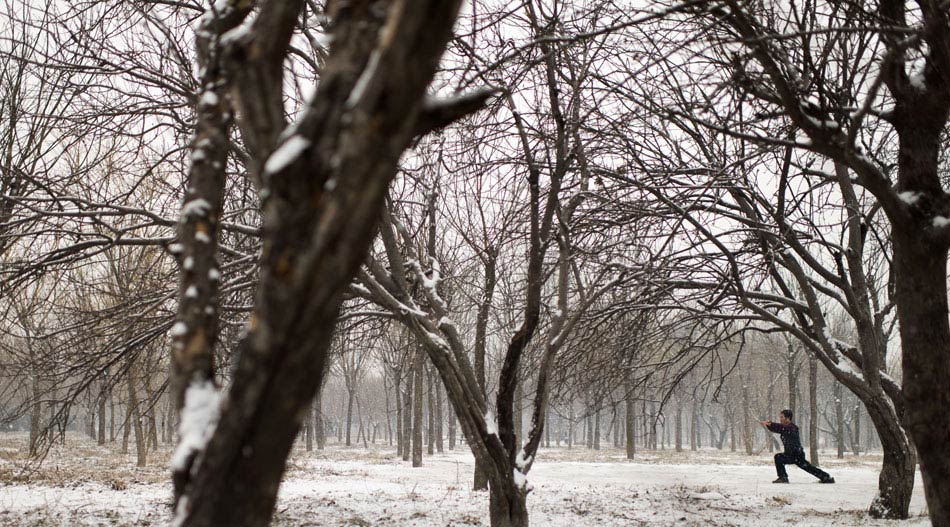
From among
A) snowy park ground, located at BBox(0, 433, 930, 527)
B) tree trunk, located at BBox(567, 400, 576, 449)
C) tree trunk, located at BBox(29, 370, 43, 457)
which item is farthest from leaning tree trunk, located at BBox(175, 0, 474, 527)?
snowy park ground, located at BBox(0, 433, 930, 527)

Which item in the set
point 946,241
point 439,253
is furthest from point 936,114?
point 439,253

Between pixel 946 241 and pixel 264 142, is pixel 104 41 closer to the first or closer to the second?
pixel 264 142

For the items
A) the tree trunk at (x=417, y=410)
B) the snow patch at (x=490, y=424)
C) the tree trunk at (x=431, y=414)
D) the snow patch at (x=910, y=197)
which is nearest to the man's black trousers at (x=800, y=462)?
the tree trunk at (x=417, y=410)

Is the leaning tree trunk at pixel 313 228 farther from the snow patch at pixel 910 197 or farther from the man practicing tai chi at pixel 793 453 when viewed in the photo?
the man practicing tai chi at pixel 793 453

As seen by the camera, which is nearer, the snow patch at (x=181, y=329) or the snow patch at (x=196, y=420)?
the snow patch at (x=196, y=420)

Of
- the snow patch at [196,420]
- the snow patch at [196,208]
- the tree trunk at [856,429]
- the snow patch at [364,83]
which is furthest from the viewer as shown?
the tree trunk at [856,429]

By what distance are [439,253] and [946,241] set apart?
22.0 feet

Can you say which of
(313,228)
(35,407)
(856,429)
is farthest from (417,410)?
(856,429)

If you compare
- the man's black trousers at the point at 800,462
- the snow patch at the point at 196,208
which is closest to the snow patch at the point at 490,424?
the snow patch at the point at 196,208

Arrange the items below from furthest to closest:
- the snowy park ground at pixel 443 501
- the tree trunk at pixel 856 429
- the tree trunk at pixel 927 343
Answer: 1. the tree trunk at pixel 856 429
2. the snowy park ground at pixel 443 501
3. the tree trunk at pixel 927 343

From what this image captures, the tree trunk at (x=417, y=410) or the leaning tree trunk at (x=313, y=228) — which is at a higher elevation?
the leaning tree trunk at (x=313, y=228)

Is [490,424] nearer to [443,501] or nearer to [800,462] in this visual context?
[443,501]

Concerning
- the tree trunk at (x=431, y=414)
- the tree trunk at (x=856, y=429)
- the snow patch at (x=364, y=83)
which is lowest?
the tree trunk at (x=856, y=429)

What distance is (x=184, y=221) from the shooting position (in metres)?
1.87
